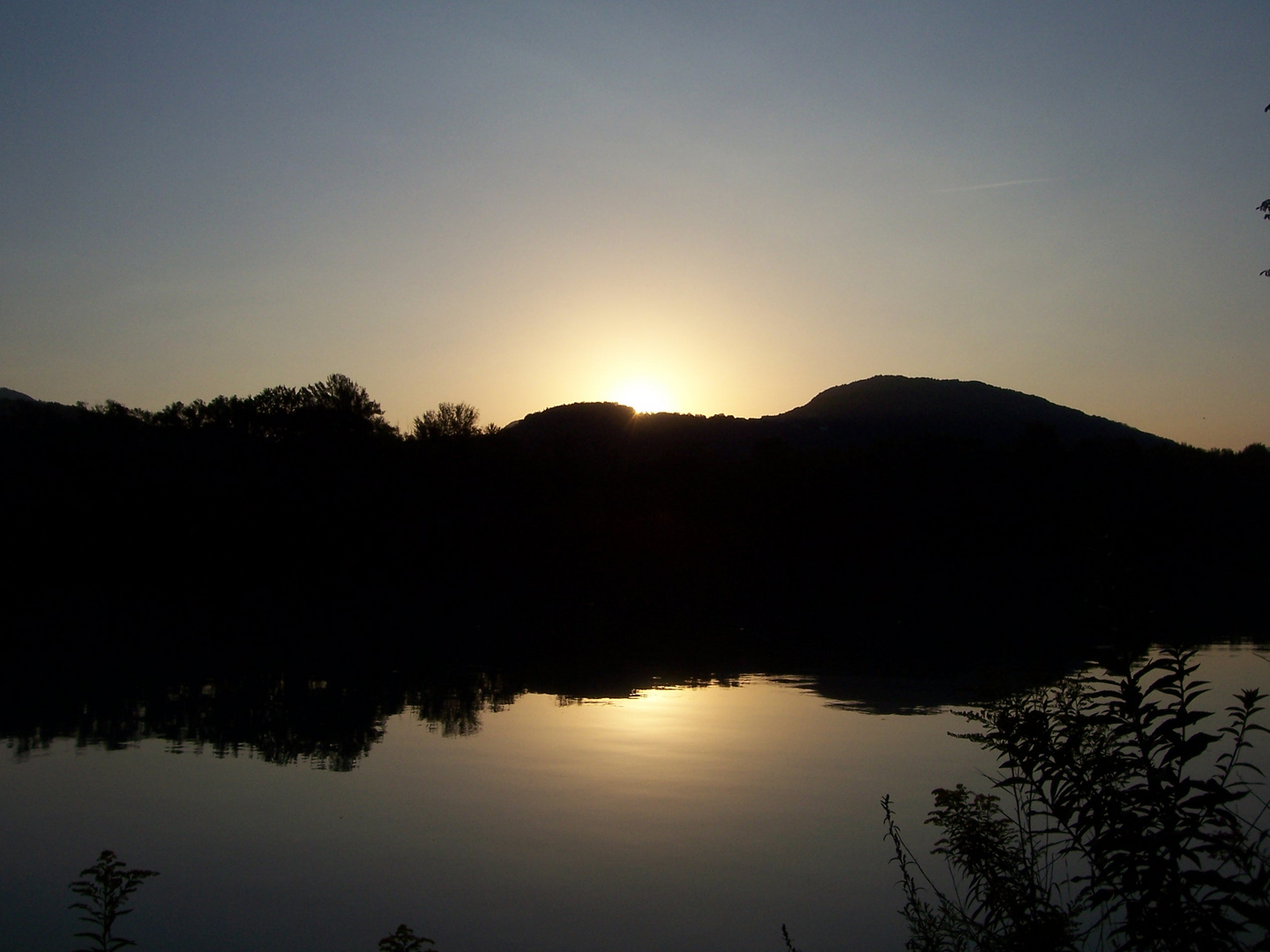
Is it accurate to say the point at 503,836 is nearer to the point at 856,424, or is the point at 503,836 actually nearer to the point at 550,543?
the point at 550,543

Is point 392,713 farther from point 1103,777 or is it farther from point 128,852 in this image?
point 1103,777

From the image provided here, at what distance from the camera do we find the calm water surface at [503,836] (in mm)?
8062

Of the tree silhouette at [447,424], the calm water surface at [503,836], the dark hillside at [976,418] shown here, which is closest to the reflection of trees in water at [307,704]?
the calm water surface at [503,836]

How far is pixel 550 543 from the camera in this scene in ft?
232

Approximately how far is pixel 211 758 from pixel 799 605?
1175 inches

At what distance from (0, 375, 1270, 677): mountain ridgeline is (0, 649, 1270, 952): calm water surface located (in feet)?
29.0

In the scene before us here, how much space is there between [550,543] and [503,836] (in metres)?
60.5

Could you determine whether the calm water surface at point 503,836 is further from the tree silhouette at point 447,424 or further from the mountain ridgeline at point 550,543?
the tree silhouette at point 447,424

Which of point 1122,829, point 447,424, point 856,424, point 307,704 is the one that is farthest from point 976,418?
point 1122,829

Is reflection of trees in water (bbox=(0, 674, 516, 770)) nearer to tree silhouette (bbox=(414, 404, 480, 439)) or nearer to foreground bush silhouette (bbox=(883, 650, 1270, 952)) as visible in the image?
foreground bush silhouette (bbox=(883, 650, 1270, 952))

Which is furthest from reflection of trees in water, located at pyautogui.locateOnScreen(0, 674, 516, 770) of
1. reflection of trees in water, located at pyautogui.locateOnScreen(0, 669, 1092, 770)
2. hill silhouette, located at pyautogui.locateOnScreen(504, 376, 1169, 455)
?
hill silhouette, located at pyautogui.locateOnScreen(504, 376, 1169, 455)

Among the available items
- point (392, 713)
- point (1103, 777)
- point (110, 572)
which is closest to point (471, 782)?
point (392, 713)

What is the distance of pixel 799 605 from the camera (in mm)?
40688

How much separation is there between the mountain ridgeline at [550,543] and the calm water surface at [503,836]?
8829 millimetres
